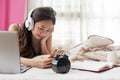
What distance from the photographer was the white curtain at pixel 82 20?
2.92 metres

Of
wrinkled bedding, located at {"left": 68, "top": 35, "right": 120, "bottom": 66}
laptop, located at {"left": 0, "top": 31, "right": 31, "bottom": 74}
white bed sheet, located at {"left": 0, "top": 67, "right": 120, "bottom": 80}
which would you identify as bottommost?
wrinkled bedding, located at {"left": 68, "top": 35, "right": 120, "bottom": 66}

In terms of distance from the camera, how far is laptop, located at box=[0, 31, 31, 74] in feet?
3.48

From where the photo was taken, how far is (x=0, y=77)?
3.35 feet

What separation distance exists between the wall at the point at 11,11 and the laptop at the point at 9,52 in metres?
1.90

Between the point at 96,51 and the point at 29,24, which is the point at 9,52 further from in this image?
the point at 96,51

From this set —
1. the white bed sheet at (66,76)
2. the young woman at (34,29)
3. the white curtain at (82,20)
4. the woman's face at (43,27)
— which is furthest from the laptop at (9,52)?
the white curtain at (82,20)

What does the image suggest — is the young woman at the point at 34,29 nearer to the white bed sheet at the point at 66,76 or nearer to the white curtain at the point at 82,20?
the white bed sheet at the point at 66,76

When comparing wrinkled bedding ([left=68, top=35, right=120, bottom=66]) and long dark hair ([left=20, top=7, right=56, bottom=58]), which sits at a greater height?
long dark hair ([left=20, top=7, right=56, bottom=58])

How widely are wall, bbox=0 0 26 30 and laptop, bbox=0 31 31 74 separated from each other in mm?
1898

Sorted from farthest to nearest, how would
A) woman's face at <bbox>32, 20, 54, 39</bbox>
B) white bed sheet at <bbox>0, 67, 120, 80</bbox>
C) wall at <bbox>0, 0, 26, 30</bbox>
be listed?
wall at <bbox>0, 0, 26, 30</bbox>
woman's face at <bbox>32, 20, 54, 39</bbox>
white bed sheet at <bbox>0, 67, 120, 80</bbox>

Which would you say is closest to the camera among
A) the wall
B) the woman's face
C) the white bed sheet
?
the white bed sheet

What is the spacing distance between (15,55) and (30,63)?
0.24 meters

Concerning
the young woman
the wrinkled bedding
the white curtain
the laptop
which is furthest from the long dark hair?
the white curtain

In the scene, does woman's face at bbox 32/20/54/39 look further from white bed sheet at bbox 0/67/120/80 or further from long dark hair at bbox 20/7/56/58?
white bed sheet at bbox 0/67/120/80
